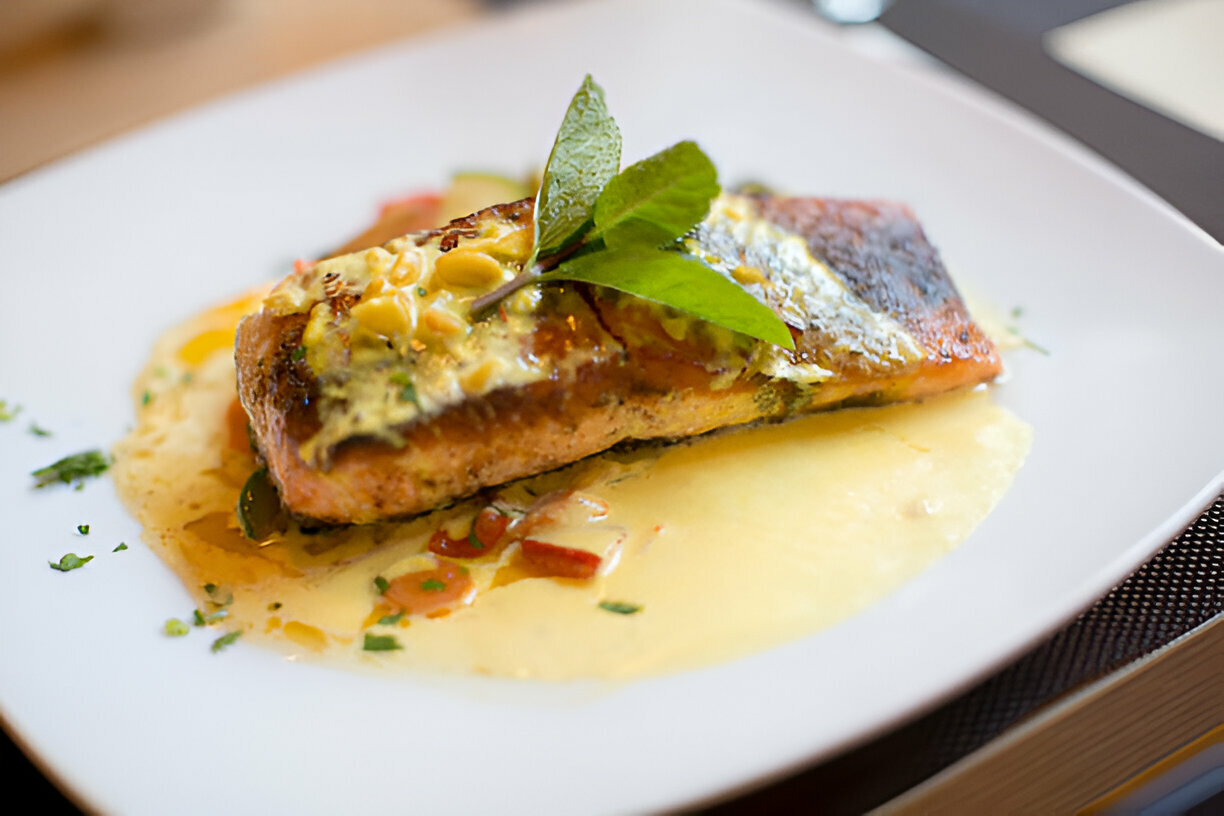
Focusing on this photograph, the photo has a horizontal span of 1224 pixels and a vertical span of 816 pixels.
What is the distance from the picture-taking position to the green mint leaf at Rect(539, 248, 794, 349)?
285 cm

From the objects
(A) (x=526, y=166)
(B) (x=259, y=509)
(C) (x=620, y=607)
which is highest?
(A) (x=526, y=166)

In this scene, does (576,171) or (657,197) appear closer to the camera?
(657,197)

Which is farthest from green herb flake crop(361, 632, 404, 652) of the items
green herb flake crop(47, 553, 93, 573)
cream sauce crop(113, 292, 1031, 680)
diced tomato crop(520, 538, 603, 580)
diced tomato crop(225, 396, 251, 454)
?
diced tomato crop(225, 396, 251, 454)

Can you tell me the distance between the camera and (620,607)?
8.96 ft

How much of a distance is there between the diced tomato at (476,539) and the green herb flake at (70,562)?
94 cm

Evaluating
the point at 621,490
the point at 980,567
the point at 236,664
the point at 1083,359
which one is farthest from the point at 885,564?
the point at 236,664

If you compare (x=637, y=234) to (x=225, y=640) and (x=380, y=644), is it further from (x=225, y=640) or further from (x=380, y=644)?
(x=225, y=640)

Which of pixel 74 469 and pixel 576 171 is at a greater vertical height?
pixel 576 171

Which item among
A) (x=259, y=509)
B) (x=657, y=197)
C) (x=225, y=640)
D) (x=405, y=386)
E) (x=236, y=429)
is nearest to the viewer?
(x=225, y=640)

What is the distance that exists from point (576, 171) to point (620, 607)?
1272mm

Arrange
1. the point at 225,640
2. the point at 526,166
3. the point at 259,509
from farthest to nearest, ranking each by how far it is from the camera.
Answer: the point at 526,166 → the point at 259,509 → the point at 225,640

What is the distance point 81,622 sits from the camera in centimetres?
265

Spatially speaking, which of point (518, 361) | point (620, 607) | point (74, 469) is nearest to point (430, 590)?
point (620, 607)

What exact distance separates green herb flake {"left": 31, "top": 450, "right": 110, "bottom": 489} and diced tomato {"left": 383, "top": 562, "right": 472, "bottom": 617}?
105 cm
